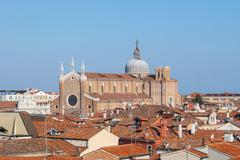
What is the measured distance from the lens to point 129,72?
11819cm

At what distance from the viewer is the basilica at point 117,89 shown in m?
95.4

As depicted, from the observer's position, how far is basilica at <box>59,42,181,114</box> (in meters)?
95.4

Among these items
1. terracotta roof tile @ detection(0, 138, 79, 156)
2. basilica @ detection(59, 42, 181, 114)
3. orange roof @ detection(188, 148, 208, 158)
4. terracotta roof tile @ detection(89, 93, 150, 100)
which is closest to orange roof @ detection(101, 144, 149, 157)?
terracotta roof tile @ detection(0, 138, 79, 156)

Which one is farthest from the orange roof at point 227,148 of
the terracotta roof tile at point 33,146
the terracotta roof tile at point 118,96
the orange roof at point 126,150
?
the terracotta roof tile at point 118,96

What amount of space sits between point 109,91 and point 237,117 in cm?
4189

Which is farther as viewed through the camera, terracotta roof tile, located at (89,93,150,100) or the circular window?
terracotta roof tile, located at (89,93,150,100)

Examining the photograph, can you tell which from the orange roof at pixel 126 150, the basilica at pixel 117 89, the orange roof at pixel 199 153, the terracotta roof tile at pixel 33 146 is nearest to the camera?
the orange roof at pixel 199 153

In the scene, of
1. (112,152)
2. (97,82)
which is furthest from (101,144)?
(97,82)

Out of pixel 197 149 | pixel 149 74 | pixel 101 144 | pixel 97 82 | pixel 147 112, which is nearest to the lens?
pixel 197 149

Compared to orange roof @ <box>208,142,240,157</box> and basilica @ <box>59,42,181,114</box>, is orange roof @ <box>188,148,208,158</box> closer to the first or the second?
orange roof @ <box>208,142,240,157</box>

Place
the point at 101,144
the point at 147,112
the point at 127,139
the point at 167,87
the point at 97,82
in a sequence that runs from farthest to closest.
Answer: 1. the point at 167,87
2. the point at 97,82
3. the point at 147,112
4. the point at 127,139
5. the point at 101,144

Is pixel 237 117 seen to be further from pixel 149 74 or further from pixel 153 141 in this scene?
pixel 149 74

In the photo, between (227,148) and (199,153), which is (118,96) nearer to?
(227,148)

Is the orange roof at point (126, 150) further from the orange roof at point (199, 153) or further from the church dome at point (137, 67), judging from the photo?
the church dome at point (137, 67)
